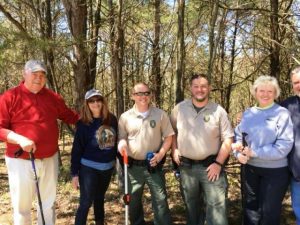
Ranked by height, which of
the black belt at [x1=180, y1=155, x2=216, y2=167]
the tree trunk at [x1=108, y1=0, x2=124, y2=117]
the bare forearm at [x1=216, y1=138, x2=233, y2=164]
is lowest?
the black belt at [x1=180, y1=155, x2=216, y2=167]

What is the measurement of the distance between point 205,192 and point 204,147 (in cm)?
53

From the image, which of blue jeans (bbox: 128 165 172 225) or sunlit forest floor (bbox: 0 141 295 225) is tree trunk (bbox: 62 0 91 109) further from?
blue jeans (bbox: 128 165 172 225)

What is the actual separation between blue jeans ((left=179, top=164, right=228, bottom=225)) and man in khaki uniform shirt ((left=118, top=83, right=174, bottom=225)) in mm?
284

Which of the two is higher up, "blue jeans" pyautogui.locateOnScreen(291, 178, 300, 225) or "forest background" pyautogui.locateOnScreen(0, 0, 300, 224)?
"forest background" pyautogui.locateOnScreen(0, 0, 300, 224)

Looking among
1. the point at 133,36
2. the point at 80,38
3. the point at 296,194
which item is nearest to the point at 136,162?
the point at 296,194

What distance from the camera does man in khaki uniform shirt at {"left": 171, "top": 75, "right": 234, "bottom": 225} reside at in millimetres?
4109

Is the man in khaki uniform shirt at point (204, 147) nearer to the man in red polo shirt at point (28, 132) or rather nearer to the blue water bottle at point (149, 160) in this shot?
the blue water bottle at point (149, 160)

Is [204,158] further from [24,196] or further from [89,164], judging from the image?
[24,196]

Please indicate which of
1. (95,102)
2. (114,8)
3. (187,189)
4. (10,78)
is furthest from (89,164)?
(10,78)

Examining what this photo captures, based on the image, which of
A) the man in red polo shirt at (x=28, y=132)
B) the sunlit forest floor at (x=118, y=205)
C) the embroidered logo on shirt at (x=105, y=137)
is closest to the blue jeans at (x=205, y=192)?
the embroidered logo on shirt at (x=105, y=137)

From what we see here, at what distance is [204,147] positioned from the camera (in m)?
4.11

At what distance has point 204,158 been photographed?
4160mm

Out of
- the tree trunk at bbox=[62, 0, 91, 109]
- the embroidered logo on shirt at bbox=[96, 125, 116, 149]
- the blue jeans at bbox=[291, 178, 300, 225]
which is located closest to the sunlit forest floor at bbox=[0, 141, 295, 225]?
the blue jeans at bbox=[291, 178, 300, 225]

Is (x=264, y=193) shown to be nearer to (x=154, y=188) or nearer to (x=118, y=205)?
(x=154, y=188)
